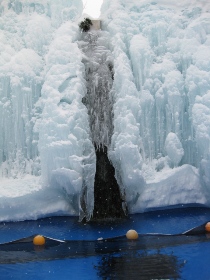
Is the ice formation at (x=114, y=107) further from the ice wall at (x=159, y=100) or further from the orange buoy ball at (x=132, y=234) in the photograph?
the orange buoy ball at (x=132, y=234)

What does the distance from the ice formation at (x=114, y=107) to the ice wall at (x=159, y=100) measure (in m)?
0.02

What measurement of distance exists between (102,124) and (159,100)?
123 cm

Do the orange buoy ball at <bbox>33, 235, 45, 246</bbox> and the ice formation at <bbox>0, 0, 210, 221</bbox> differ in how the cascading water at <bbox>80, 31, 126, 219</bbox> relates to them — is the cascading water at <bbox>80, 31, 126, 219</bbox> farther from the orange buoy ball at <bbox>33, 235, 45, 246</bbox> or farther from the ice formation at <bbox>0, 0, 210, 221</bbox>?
the orange buoy ball at <bbox>33, 235, 45, 246</bbox>

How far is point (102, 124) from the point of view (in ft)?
28.8

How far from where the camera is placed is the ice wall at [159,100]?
27.8 ft

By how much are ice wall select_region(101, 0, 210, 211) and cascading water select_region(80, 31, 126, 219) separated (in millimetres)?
246

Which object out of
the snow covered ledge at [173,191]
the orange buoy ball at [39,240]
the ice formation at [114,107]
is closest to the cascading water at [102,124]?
the ice formation at [114,107]

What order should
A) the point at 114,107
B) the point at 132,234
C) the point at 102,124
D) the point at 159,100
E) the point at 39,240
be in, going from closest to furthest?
the point at 39,240
the point at 132,234
the point at 114,107
the point at 102,124
the point at 159,100

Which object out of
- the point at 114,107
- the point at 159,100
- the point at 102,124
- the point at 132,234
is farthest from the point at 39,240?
the point at 159,100

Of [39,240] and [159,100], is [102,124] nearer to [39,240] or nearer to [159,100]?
[159,100]

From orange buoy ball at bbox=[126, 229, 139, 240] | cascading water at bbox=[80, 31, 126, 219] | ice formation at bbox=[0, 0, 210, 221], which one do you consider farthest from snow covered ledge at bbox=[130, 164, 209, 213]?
orange buoy ball at bbox=[126, 229, 139, 240]

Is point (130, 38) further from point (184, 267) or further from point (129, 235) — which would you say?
point (184, 267)

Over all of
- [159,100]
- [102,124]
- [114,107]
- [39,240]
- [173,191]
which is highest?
[159,100]

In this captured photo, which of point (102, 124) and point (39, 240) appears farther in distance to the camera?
point (102, 124)
